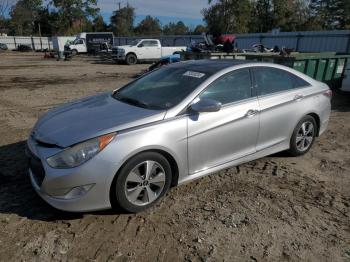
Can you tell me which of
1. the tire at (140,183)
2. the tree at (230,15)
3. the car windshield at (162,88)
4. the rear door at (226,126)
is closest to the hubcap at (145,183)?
the tire at (140,183)

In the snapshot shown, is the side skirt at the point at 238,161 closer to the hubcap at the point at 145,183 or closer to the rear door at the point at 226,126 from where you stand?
the rear door at the point at 226,126

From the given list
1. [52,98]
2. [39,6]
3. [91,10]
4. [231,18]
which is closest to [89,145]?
[52,98]

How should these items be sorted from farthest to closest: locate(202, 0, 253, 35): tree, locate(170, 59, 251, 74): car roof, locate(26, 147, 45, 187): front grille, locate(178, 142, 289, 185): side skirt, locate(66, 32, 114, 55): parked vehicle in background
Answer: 1. locate(202, 0, 253, 35): tree
2. locate(66, 32, 114, 55): parked vehicle in background
3. locate(170, 59, 251, 74): car roof
4. locate(178, 142, 289, 185): side skirt
5. locate(26, 147, 45, 187): front grille

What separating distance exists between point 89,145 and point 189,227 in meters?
1.28

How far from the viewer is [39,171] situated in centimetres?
328

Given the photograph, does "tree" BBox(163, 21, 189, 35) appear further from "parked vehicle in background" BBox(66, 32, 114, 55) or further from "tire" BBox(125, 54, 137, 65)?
"tire" BBox(125, 54, 137, 65)

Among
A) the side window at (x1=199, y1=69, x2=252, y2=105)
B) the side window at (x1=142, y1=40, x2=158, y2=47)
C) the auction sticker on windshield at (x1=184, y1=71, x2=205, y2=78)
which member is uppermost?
the auction sticker on windshield at (x1=184, y1=71, x2=205, y2=78)

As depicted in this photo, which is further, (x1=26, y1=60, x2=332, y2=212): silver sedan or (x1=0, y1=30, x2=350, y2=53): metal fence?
(x1=0, y1=30, x2=350, y2=53): metal fence

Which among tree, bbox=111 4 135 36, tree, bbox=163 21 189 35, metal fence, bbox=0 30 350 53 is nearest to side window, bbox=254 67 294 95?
metal fence, bbox=0 30 350 53

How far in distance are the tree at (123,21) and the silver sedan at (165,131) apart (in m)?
80.2

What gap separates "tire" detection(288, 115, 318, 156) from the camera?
4883mm

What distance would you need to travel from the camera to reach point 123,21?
83.1m

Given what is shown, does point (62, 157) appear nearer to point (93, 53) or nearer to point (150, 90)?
point (150, 90)

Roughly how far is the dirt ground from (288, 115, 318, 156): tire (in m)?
0.25
